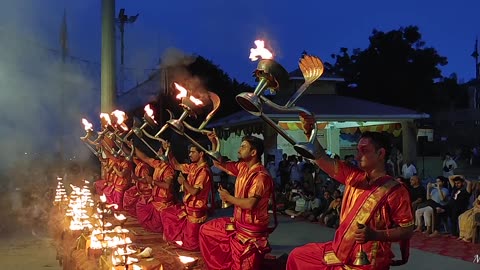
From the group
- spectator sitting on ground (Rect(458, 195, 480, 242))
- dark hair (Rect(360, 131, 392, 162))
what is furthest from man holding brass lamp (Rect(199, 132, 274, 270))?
spectator sitting on ground (Rect(458, 195, 480, 242))

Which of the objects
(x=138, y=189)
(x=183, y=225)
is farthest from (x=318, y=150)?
(x=138, y=189)

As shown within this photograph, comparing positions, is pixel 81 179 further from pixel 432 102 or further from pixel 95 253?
pixel 432 102

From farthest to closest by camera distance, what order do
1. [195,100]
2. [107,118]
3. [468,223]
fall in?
[107,118], [468,223], [195,100]

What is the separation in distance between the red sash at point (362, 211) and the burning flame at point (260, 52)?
954 mm

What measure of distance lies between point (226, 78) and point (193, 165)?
1615 cm

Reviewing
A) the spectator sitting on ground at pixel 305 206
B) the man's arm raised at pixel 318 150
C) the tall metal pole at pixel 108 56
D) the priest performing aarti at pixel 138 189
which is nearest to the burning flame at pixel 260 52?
the man's arm raised at pixel 318 150

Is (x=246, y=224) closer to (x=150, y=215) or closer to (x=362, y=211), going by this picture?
(x=362, y=211)

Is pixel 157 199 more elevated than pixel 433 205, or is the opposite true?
pixel 157 199

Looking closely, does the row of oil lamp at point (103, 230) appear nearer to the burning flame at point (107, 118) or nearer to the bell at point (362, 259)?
the bell at point (362, 259)

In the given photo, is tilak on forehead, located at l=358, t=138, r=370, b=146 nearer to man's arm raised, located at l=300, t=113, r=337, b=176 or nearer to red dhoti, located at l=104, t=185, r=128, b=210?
man's arm raised, located at l=300, t=113, r=337, b=176

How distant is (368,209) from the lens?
285cm

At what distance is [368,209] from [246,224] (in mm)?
1787

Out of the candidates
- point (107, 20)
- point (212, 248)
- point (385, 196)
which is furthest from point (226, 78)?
point (385, 196)

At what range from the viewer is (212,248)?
188 inches
